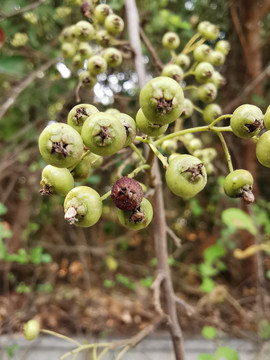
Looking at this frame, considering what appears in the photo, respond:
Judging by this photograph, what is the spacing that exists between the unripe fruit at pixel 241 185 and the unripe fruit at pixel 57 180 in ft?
1.33

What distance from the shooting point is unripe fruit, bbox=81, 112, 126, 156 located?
0.69 m

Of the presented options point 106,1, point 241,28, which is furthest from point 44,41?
point 241,28

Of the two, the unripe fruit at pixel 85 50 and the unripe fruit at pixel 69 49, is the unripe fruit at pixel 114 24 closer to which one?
the unripe fruit at pixel 85 50

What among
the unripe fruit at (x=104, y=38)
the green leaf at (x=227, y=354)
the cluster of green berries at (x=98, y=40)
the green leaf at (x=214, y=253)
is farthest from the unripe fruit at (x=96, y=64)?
the green leaf at (x=214, y=253)

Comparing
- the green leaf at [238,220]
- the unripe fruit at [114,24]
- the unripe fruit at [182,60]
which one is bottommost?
the green leaf at [238,220]

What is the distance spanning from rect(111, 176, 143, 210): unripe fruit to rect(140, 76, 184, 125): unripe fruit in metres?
0.16

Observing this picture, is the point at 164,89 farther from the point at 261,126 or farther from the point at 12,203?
the point at 12,203

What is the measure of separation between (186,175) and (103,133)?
221 millimetres

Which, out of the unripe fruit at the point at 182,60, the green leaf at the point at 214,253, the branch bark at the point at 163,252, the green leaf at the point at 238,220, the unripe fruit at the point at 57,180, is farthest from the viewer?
the green leaf at the point at 214,253

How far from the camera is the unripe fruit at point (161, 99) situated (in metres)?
0.68

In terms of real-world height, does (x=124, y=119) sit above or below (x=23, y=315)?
above

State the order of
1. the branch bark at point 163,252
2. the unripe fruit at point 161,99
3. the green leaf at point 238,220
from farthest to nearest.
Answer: the green leaf at point 238,220
the branch bark at point 163,252
the unripe fruit at point 161,99

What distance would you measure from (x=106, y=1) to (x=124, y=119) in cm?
192

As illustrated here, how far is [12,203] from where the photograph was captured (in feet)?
10.3
